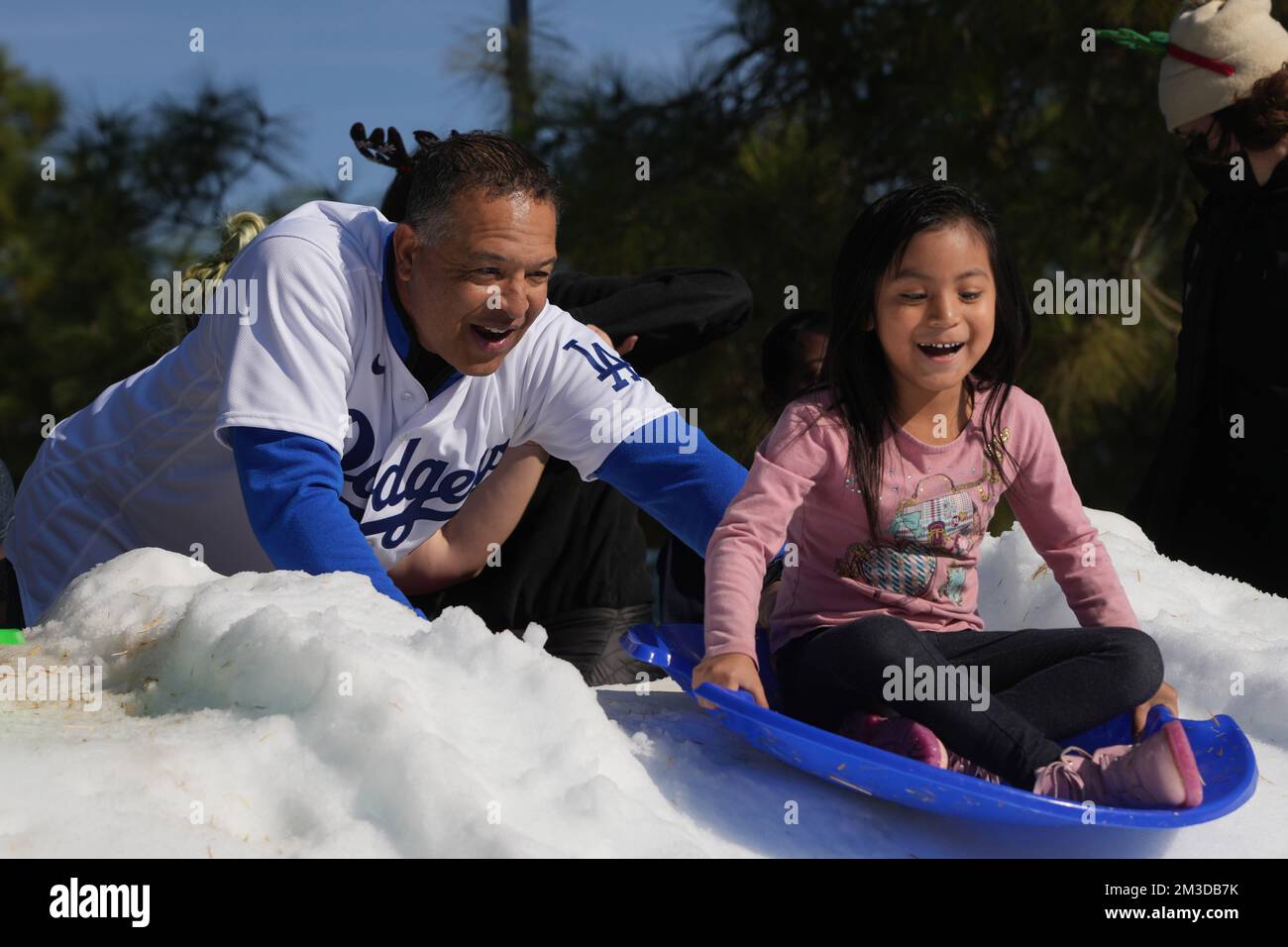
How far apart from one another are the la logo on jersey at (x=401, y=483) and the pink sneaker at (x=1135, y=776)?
3.04 ft

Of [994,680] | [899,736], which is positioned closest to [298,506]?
[899,736]

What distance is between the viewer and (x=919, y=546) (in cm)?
186

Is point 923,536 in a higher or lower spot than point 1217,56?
lower

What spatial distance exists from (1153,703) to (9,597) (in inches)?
65.6

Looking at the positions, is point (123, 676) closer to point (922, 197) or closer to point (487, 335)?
point (487, 335)

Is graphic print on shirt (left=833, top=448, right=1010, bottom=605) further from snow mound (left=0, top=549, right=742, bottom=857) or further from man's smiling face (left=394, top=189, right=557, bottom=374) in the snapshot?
man's smiling face (left=394, top=189, right=557, bottom=374)

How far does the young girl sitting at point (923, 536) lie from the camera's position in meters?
1.65

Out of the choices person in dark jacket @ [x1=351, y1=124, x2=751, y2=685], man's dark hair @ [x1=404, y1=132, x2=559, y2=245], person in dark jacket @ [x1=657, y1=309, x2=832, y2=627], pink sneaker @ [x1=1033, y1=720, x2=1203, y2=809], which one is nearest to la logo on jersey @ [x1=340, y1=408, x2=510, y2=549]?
man's dark hair @ [x1=404, y1=132, x2=559, y2=245]

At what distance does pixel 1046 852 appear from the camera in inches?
61.4

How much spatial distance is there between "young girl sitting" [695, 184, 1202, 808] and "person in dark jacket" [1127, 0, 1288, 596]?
2.90 ft

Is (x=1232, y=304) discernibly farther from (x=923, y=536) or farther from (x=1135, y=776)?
(x=1135, y=776)

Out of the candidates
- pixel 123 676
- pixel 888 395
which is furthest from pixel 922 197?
pixel 123 676

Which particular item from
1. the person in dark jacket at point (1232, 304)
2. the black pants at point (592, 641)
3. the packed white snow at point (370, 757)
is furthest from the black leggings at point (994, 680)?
the person in dark jacket at point (1232, 304)

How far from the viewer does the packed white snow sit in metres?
1.29
